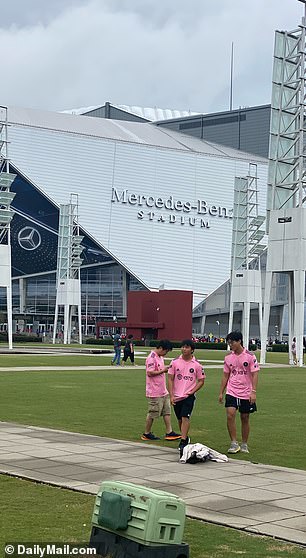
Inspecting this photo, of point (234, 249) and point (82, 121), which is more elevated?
point (82, 121)

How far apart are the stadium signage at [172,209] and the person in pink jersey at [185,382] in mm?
103891

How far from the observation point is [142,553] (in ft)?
20.6

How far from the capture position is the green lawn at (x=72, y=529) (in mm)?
7555

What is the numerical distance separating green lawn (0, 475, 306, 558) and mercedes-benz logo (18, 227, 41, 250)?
10469cm

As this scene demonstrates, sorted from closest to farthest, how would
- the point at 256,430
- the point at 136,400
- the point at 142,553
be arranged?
1. the point at 142,553
2. the point at 256,430
3. the point at 136,400

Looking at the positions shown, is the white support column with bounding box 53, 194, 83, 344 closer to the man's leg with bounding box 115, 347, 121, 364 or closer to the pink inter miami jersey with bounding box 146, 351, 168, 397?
the man's leg with bounding box 115, 347, 121, 364

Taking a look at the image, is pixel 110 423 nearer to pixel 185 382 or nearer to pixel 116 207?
pixel 185 382

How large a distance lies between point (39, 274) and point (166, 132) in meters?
30.6

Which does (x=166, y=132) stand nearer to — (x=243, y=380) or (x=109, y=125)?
(x=109, y=125)

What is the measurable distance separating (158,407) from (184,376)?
56.3 inches

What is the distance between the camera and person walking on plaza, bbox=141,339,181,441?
1448 centimetres

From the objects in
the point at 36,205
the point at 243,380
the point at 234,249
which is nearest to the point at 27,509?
the point at 243,380

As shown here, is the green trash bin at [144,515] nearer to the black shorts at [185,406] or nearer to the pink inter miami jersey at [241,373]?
the black shorts at [185,406]

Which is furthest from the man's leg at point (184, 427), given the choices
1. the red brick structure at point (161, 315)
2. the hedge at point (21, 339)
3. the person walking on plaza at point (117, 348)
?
the red brick structure at point (161, 315)
